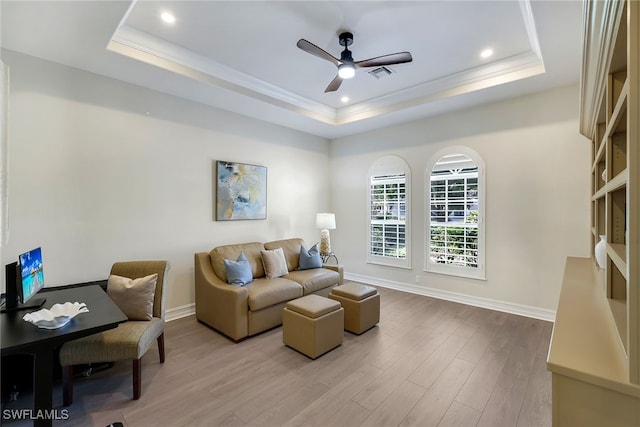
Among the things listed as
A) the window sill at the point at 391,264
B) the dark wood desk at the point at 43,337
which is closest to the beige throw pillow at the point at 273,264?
the window sill at the point at 391,264

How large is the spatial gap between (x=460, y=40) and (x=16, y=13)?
401cm

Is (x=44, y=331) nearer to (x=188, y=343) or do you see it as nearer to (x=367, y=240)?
(x=188, y=343)

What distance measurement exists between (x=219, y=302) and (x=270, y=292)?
593 mm

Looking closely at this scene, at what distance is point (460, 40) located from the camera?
9.91 ft

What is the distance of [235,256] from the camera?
153 inches

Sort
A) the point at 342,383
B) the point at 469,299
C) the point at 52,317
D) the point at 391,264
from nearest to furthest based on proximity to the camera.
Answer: the point at 52,317
the point at 342,383
the point at 469,299
the point at 391,264

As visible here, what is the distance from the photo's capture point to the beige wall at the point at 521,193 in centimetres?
357

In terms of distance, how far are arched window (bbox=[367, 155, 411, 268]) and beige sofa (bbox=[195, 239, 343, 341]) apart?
1.37m

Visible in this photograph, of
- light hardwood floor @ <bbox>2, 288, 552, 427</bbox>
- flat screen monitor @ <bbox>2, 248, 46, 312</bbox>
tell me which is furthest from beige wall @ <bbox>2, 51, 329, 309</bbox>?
light hardwood floor @ <bbox>2, 288, 552, 427</bbox>

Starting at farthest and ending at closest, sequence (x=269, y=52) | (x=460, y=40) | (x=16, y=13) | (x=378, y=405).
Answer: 1. (x=269, y=52)
2. (x=460, y=40)
3. (x=16, y=13)
4. (x=378, y=405)

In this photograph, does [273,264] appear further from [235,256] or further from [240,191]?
[240,191]

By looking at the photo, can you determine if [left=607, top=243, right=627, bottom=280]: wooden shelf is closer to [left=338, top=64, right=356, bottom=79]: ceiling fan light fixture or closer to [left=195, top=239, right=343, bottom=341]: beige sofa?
[left=338, top=64, right=356, bottom=79]: ceiling fan light fixture

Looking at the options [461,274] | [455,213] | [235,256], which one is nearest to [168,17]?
[235,256]

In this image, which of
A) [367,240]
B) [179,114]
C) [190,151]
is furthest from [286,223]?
[179,114]
